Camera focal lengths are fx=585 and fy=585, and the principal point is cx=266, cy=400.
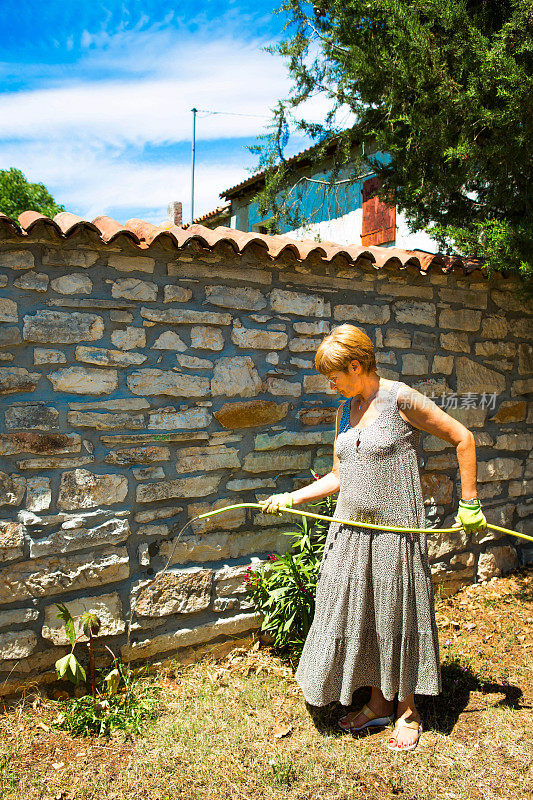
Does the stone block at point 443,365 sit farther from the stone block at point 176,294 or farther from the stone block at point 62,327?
the stone block at point 62,327

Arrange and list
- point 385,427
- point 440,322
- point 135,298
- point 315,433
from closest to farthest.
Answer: point 385,427 → point 135,298 → point 315,433 → point 440,322

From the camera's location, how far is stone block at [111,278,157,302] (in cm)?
281

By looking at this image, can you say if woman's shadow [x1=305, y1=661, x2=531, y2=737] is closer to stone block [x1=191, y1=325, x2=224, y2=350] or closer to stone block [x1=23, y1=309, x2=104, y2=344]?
stone block [x1=191, y1=325, x2=224, y2=350]

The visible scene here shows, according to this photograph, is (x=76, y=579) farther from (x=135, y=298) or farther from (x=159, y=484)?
(x=135, y=298)

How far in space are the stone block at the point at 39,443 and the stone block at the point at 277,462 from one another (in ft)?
3.03

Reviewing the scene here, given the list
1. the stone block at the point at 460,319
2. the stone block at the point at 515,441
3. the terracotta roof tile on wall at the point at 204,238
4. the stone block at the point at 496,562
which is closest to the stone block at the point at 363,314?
the terracotta roof tile on wall at the point at 204,238

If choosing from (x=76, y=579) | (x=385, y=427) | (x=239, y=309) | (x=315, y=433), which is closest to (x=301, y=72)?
(x=239, y=309)

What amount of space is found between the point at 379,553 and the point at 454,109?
2.87 metres

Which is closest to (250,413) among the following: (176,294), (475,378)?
(176,294)

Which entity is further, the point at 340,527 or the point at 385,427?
the point at 340,527

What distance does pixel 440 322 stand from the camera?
3904mm

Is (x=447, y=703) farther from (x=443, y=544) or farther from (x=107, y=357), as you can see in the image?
(x=107, y=357)

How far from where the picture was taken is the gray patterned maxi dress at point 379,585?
8.11 ft

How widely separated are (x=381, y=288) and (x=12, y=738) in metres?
3.02
